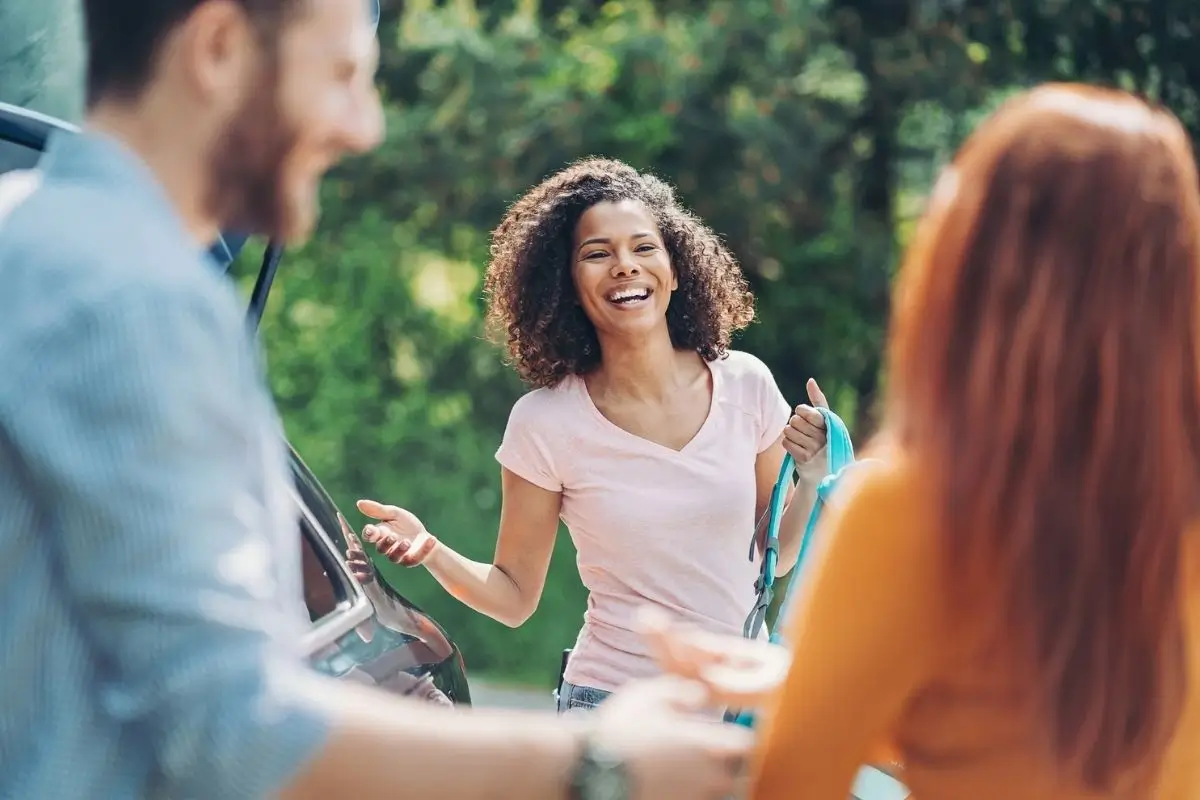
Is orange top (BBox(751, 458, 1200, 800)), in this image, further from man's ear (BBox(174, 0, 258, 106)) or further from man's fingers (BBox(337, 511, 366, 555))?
man's fingers (BBox(337, 511, 366, 555))

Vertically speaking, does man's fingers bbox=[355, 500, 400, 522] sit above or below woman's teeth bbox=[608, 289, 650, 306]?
below

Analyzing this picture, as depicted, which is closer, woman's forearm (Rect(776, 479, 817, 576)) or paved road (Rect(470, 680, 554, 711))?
woman's forearm (Rect(776, 479, 817, 576))

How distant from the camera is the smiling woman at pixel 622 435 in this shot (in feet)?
10.4

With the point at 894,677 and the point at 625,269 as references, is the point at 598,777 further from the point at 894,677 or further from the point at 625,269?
the point at 625,269

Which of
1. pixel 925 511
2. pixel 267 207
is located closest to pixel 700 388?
pixel 925 511

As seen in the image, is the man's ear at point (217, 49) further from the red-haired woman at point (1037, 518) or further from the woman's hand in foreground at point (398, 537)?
the woman's hand in foreground at point (398, 537)

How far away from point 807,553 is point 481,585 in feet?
3.36

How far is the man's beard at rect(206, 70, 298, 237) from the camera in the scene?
127 cm

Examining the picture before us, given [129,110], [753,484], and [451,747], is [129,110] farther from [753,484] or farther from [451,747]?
→ [753,484]

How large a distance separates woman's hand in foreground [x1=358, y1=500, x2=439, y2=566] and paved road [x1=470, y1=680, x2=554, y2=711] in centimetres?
433

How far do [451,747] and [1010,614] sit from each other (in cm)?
57

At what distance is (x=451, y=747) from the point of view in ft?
3.92

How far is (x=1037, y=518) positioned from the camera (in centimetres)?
147

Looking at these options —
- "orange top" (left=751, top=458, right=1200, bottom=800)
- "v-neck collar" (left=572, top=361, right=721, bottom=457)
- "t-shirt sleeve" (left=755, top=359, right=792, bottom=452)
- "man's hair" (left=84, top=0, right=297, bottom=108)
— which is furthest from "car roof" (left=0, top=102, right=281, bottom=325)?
"t-shirt sleeve" (left=755, top=359, right=792, bottom=452)
